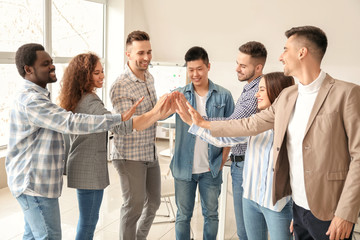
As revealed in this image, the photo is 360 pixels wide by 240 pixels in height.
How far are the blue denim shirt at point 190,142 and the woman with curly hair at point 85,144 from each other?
41cm

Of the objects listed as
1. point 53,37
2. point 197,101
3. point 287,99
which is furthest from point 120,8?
point 287,99

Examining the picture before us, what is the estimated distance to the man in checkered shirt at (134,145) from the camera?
2578 millimetres

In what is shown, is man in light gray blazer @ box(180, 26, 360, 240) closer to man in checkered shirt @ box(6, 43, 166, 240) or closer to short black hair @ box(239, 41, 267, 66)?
short black hair @ box(239, 41, 267, 66)

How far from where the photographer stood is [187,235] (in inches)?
106

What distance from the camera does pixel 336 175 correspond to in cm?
165

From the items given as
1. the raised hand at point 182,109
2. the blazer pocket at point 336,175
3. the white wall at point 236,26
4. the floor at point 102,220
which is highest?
the white wall at point 236,26

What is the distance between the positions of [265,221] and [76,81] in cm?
143

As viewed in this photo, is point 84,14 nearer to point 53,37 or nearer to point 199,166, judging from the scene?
point 53,37

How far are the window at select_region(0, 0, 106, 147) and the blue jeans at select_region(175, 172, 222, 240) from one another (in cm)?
272

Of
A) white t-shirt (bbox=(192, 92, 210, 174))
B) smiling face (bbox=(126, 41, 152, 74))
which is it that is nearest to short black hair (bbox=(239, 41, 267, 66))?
white t-shirt (bbox=(192, 92, 210, 174))

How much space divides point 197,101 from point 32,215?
1.30 m

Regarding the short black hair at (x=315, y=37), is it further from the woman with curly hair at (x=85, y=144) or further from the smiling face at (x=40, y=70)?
the smiling face at (x=40, y=70)

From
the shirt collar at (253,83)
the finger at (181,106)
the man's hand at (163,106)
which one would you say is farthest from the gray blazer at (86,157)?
the shirt collar at (253,83)

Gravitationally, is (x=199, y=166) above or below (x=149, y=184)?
above
